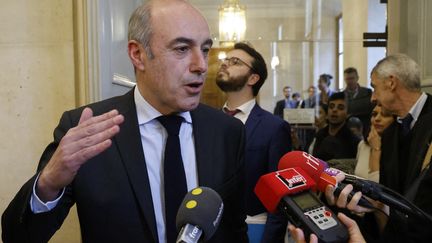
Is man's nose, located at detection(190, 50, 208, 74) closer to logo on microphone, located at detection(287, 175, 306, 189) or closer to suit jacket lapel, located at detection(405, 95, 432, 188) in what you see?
logo on microphone, located at detection(287, 175, 306, 189)

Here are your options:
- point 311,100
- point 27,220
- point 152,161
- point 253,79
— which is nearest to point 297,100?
point 311,100

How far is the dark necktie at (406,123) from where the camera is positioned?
7.10 feet

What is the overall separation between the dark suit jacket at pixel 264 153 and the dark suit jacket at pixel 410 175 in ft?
1.70

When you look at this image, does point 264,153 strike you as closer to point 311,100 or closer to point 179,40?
point 179,40

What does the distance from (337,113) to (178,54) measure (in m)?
2.33

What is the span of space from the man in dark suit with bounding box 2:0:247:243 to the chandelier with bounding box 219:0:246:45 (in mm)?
3533

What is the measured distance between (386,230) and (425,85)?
1534mm

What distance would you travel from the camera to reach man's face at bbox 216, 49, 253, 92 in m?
2.51

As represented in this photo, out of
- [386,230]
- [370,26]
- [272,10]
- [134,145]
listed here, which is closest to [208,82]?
[272,10]

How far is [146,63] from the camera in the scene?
1.35 m

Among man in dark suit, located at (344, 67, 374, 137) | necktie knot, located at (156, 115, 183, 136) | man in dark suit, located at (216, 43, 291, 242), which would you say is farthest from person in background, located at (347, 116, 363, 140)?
necktie knot, located at (156, 115, 183, 136)

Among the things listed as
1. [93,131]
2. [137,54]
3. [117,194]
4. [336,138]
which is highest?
[137,54]

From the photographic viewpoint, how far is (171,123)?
4.37 ft

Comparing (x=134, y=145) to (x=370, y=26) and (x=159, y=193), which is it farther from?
(x=370, y=26)
